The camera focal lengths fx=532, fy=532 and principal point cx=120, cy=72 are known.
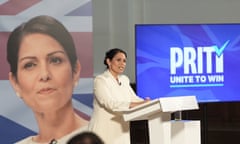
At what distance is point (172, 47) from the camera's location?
19.1 feet

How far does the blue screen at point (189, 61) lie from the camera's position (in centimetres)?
578

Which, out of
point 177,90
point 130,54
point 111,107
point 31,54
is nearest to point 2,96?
point 31,54

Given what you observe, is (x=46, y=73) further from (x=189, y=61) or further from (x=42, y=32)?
(x=189, y=61)

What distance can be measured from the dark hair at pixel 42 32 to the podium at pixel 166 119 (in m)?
0.98

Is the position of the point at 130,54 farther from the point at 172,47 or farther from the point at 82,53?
the point at 82,53

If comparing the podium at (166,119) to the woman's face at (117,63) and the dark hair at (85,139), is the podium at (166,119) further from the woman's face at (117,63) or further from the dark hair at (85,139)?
the dark hair at (85,139)

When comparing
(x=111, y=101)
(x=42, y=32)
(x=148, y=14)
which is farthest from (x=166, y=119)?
(x=148, y=14)

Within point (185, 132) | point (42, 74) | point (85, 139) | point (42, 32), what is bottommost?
point (185, 132)

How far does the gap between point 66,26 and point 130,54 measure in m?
2.24

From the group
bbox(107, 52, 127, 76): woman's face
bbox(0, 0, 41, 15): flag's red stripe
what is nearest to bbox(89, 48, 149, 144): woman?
bbox(107, 52, 127, 76): woman's face

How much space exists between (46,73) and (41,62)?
103 mm

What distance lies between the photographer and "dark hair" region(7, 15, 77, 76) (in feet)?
14.8

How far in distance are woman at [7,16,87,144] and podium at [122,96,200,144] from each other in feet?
2.80

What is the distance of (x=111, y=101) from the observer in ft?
13.5
